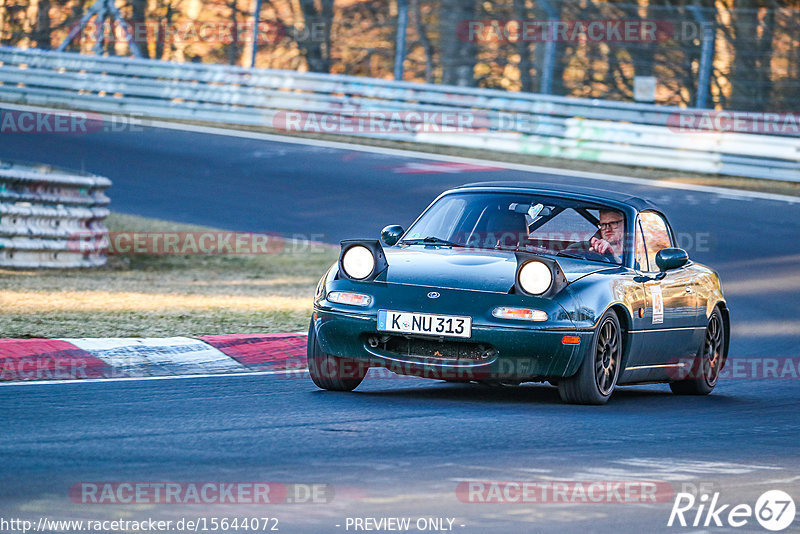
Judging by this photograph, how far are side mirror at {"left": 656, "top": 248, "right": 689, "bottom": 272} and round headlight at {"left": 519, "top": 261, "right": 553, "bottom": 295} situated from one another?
4.08ft

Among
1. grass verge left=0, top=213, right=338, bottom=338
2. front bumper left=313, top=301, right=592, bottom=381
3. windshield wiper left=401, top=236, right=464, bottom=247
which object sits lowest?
grass verge left=0, top=213, right=338, bottom=338

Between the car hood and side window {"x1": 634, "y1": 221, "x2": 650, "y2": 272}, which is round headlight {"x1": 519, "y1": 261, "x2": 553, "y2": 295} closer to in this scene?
the car hood

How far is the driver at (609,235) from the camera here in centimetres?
829

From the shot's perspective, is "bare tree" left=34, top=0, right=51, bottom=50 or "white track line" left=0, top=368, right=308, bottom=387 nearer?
"white track line" left=0, top=368, right=308, bottom=387

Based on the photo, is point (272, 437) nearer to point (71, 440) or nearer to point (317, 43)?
point (71, 440)

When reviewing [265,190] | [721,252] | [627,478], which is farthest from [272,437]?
[265,190]

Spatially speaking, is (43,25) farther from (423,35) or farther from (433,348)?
(433,348)

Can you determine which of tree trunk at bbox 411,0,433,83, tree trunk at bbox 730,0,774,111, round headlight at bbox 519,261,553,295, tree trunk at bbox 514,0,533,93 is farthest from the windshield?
tree trunk at bbox 514,0,533,93

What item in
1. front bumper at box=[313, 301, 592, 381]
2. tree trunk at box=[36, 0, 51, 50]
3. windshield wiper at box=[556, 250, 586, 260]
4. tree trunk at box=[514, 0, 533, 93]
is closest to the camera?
Result: front bumper at box=[313, 301, 592, 381]

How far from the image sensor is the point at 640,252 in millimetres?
8477

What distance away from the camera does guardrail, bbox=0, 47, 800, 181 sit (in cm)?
2069

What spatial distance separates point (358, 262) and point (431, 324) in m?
0.62

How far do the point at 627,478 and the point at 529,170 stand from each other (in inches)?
584

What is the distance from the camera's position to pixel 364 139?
74.5 feet
